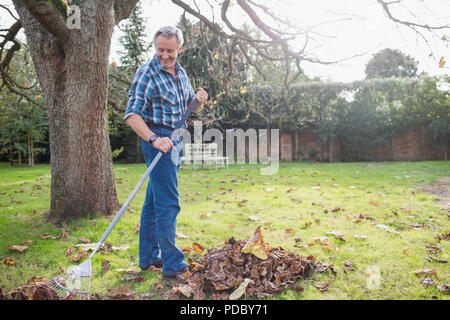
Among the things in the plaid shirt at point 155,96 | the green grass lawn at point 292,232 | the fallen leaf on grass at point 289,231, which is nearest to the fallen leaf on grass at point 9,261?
the green grass lawn at point 292,232

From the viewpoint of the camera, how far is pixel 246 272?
2.55 m

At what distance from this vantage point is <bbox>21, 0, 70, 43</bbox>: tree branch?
12.3ft

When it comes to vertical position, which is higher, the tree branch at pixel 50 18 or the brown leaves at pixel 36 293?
the tree branch at pixel 50 18

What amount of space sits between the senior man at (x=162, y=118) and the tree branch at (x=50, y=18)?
213cm

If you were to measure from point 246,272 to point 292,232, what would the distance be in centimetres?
148

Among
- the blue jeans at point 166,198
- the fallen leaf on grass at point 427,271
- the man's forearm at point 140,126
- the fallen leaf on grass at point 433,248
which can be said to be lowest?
the fallen leaf on grass at point 427,271

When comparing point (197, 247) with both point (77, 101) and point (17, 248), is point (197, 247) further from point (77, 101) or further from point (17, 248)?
point (77, 101)

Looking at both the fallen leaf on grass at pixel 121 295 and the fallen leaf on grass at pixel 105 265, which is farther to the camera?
the fallen leaf on grass at pixel 105 265

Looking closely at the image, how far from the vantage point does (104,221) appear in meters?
4.18

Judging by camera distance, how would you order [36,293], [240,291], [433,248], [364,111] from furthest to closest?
1. [364,111]
2. [433,248]
3. [240,291]
4. [36,293]

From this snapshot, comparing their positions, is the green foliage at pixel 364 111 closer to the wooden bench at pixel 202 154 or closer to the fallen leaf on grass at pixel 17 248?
the wooden bench at pixel 202 154

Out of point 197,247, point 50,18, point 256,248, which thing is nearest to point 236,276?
point 256,248

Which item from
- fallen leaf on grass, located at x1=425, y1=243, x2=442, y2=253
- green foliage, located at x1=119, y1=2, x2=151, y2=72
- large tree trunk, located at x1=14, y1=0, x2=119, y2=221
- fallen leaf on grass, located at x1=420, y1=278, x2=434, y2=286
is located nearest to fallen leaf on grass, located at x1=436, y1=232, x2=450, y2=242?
fallen leaf on grass, located at x1=425, y1=243, x2=442, y2=253

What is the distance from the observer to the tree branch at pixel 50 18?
3759 mm
